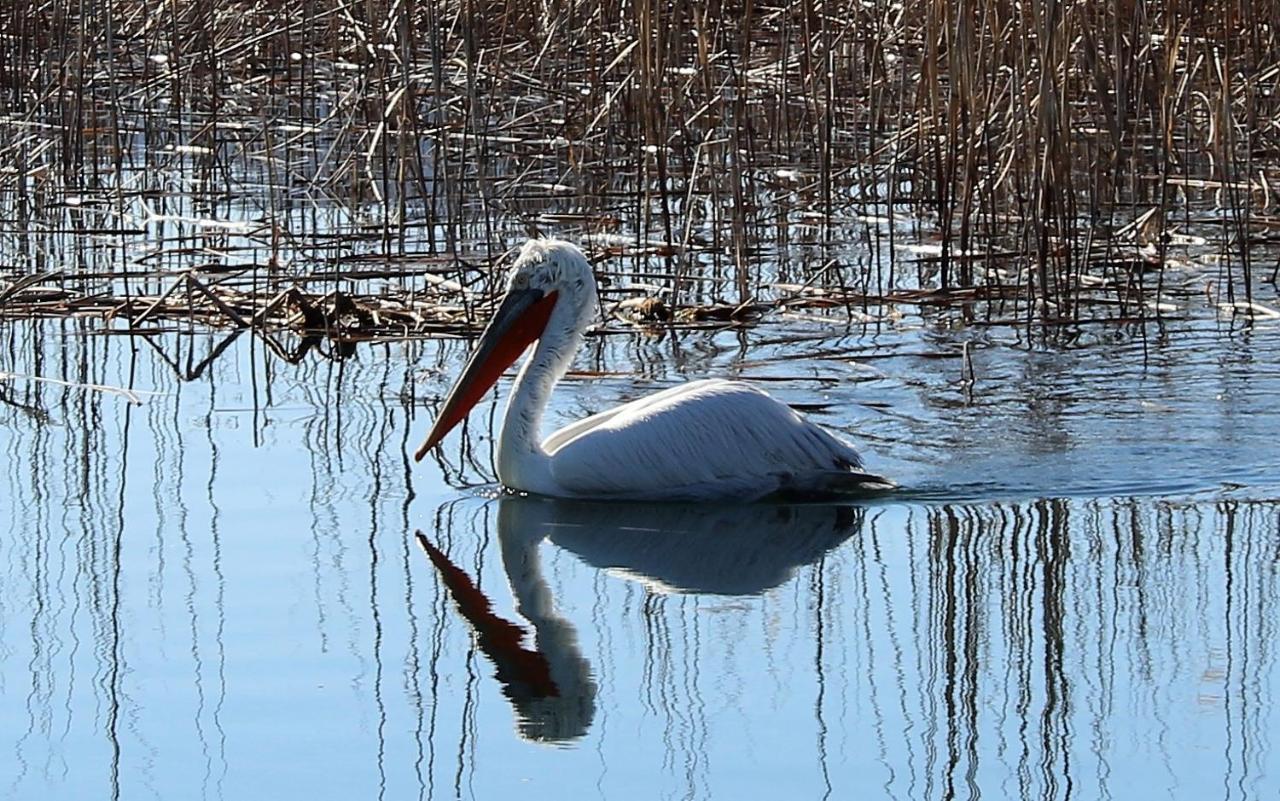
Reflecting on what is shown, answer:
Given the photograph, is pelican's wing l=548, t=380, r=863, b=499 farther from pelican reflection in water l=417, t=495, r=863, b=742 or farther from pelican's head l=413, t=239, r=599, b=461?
pelican's head l=413, t=239, r=599, b=461

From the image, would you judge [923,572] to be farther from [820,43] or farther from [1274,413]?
[820,43]

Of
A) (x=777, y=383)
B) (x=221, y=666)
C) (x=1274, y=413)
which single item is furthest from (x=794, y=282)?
(x=221, y=666)

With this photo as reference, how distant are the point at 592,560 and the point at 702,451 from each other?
0.66m

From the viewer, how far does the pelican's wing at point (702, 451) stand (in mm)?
5684

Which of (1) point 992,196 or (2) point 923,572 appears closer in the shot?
(2) point 923,572

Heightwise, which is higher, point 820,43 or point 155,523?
point 820,43

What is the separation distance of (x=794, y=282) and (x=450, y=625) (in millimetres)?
4236

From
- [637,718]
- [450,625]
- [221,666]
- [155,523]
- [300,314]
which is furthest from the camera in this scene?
[300,314]

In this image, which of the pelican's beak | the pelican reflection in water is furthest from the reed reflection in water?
the pelican's beak

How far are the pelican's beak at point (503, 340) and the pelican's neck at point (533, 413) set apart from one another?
42 mm

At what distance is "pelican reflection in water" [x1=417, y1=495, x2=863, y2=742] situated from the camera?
163 inches

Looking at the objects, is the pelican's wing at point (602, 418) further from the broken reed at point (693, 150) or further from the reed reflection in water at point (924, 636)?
the broken reed at point (693, 150)

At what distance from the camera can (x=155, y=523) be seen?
5395 mm

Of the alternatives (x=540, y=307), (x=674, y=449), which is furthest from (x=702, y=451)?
(x=540, y=307)
